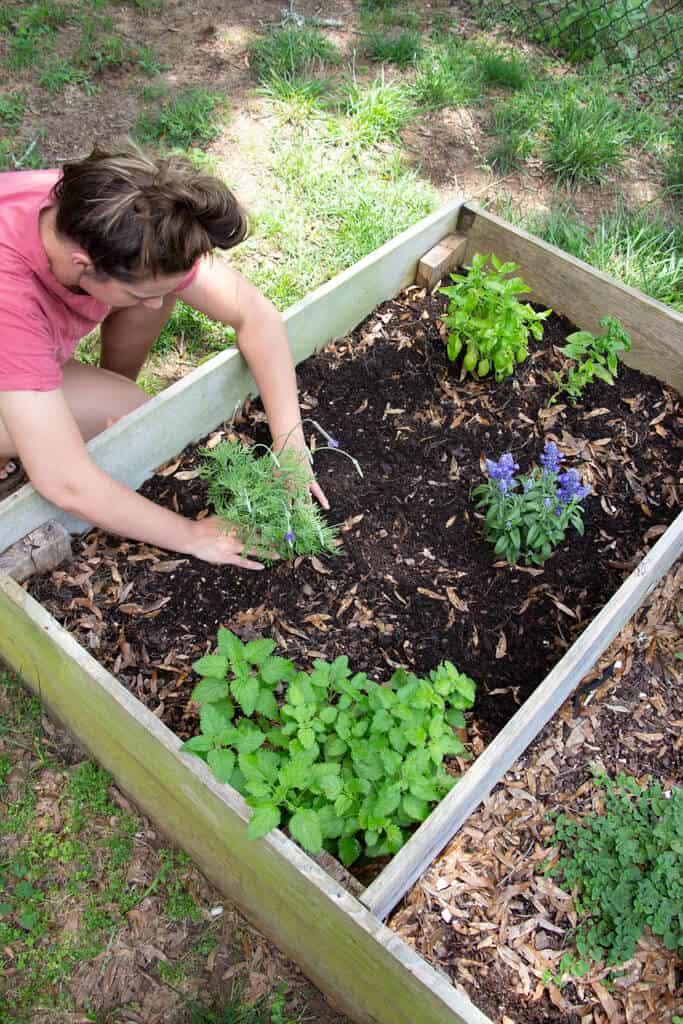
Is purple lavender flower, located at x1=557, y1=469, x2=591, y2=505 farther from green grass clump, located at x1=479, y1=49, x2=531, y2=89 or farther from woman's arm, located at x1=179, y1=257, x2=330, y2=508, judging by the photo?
green grass clump, located at x1=479, y1=49, x2=531, y2=89

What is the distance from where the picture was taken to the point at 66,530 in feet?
7.88

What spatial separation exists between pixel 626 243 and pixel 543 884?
117 inches

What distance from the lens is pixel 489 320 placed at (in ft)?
9.48

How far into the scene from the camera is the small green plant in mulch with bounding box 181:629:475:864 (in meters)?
1.75

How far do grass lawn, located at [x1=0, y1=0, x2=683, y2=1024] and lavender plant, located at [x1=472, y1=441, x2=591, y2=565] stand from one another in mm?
1448

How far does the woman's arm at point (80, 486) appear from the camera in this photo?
2.13 metres

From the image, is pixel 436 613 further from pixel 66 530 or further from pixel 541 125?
pixel 541 125

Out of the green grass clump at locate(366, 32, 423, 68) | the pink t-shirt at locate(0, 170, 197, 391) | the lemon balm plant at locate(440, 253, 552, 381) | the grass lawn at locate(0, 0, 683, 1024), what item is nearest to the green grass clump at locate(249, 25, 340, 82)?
the grass lawn at locate(0, 0, 683, 1024)

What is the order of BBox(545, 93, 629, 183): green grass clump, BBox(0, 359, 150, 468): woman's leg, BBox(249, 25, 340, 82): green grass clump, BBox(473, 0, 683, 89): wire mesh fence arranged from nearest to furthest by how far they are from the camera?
BBox(0, 359, 150, 468): woman's leg, BBox(545, 93, 629, 183): green grass clump, BBox(249, 25, 340, 82): green grass clump, BBox(473, 0, 683, 89): wire mesh fence

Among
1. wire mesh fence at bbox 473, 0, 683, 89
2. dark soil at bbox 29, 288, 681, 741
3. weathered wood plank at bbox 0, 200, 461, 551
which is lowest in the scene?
dark soil at bbox 29, 288, 681, 741

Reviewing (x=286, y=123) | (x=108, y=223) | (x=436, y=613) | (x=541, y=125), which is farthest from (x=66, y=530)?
(x=541, y=125)

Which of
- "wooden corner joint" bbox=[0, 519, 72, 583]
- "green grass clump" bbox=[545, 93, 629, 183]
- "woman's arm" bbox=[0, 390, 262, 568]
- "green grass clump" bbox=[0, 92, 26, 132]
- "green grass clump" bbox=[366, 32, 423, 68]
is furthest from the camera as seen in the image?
"green grass clump" bbox=[366, 32, 423, 68]

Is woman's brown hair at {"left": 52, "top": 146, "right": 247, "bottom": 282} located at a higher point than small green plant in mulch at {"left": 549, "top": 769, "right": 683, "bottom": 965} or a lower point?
higher

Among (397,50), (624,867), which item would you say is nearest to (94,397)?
(624,867)
